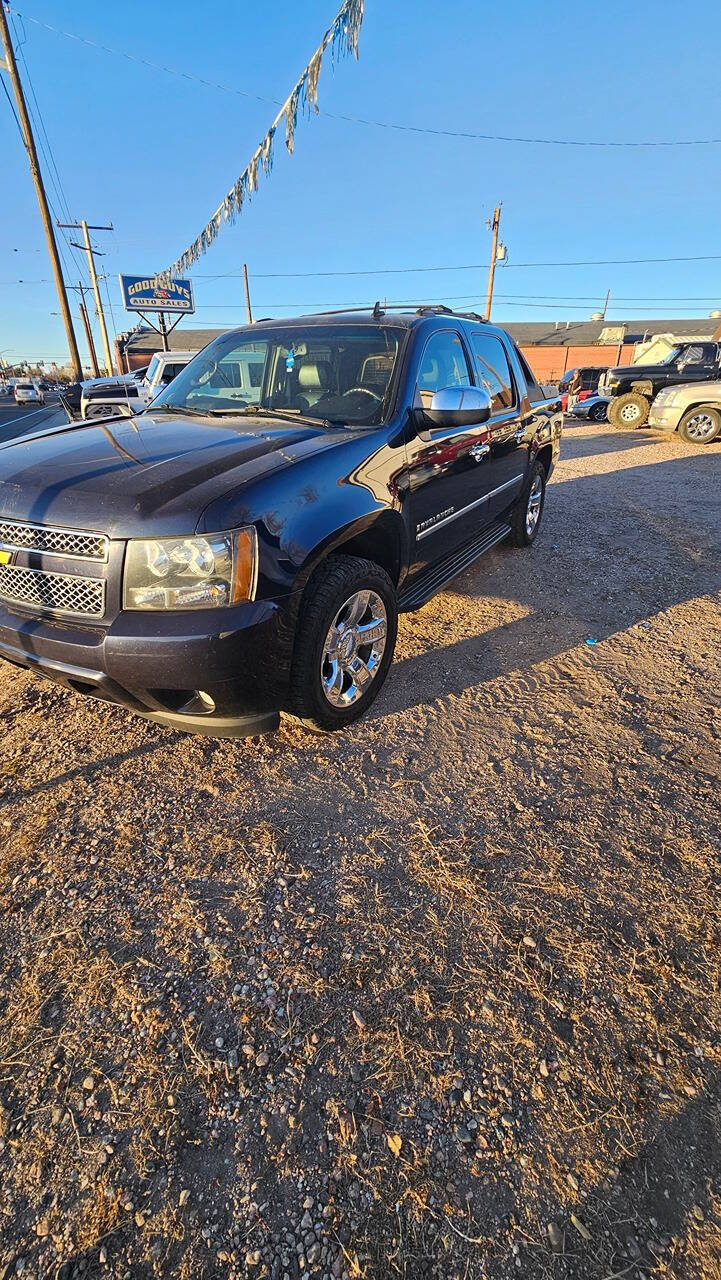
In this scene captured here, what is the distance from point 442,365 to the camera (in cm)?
353

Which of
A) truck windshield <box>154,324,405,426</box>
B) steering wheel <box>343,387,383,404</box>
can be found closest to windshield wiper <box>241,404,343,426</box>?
truck windshield <box>154,324,405,426</box>

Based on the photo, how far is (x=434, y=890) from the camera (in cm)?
201

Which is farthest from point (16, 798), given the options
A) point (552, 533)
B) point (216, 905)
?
point (552, 533)

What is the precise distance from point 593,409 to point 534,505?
47.1 ft

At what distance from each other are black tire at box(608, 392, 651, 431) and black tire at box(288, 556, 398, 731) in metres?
14.9

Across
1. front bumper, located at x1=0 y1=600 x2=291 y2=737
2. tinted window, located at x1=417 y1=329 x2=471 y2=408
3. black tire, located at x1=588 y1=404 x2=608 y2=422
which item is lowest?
black tire, located at x1=588 y1=404 x2=608 y2=422

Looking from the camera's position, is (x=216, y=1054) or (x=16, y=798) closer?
(x=216, y=1054)

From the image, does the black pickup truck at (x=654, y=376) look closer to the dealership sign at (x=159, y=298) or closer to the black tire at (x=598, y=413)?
the black tire at (x=598, y=413)

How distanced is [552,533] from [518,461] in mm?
1750

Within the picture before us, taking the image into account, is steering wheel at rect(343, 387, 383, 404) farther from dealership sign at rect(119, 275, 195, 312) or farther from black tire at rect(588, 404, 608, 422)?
dealership sign at rect(119, 275, 195, 312)

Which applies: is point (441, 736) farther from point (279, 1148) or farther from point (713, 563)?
point (713, 563)

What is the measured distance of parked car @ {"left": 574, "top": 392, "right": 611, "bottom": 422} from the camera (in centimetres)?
1759

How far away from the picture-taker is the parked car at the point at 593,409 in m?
17.6

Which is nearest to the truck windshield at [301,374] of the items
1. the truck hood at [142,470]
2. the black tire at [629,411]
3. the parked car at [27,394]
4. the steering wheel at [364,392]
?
the steering wheel at [364,392]
